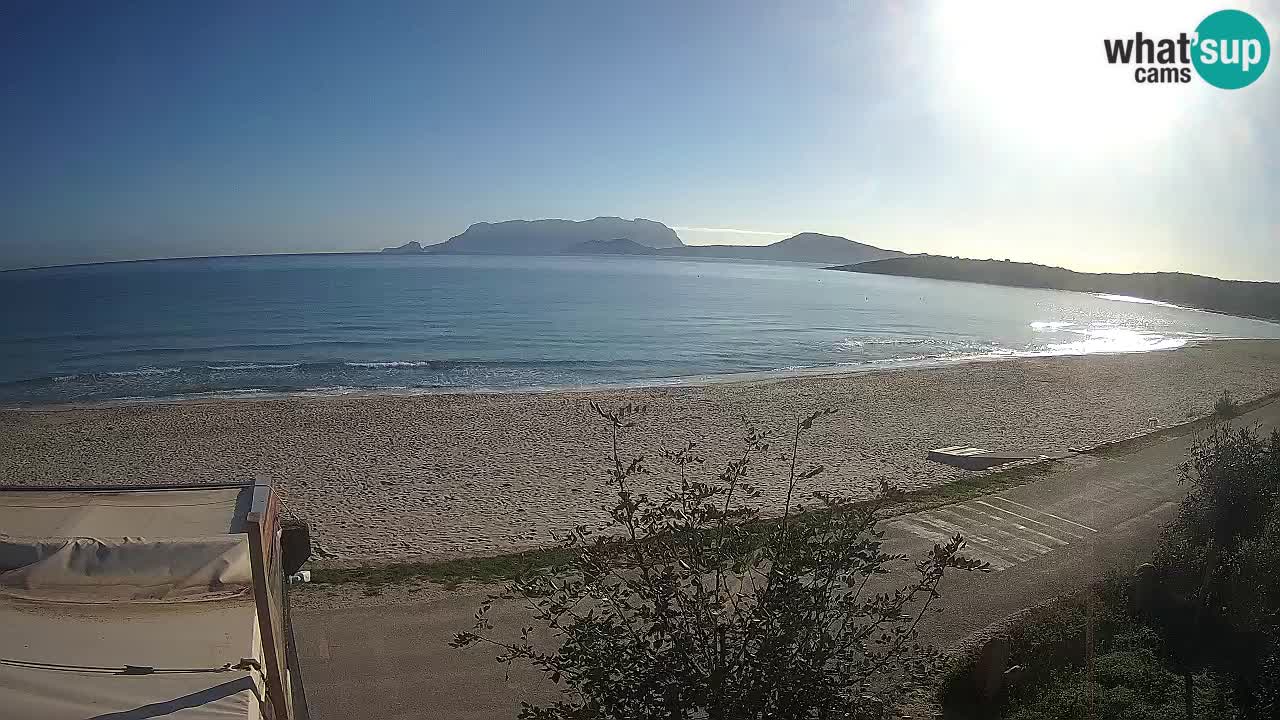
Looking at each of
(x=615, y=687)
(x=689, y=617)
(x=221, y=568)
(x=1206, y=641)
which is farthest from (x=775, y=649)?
(x=1206, y=641)

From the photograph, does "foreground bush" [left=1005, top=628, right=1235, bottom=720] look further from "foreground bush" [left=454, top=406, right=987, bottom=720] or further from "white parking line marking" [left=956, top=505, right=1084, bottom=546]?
"white parking line marking" [left=956, top=505, right=1084, bottom=546]

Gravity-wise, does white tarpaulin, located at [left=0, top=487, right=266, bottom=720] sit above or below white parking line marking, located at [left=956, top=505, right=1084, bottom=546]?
above

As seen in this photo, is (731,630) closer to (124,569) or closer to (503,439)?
(124,569)

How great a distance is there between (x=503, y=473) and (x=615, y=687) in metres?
14.0

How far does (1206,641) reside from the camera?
6371mm

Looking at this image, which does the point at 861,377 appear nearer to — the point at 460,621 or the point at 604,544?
the point at 460,621

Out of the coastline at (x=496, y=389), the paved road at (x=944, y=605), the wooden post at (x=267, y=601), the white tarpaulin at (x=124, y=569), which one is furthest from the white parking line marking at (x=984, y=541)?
the coastline at (x=496, y=389)

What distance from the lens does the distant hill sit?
286 feet

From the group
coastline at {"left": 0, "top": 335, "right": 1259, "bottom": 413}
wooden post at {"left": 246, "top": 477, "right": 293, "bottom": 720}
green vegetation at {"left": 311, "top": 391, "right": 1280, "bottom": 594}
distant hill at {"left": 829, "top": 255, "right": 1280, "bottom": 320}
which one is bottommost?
green vegetation at {"left": 311, "top": 391, "right": 1280, "bottom": 594}

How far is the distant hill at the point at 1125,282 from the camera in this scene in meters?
87.2

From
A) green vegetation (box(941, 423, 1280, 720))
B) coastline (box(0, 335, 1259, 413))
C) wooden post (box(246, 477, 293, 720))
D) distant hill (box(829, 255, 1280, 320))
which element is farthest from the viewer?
distant hill (box(829, 255, 1280, 320))

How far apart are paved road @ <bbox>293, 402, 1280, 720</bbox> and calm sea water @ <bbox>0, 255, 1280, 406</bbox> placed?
2200 cm

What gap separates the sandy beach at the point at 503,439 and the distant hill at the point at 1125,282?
229 feet

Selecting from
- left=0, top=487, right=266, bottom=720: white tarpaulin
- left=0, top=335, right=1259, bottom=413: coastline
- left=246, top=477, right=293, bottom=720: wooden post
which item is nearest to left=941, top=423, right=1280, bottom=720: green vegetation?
left=246, top=477, right=293, bottom=720: wooden post
